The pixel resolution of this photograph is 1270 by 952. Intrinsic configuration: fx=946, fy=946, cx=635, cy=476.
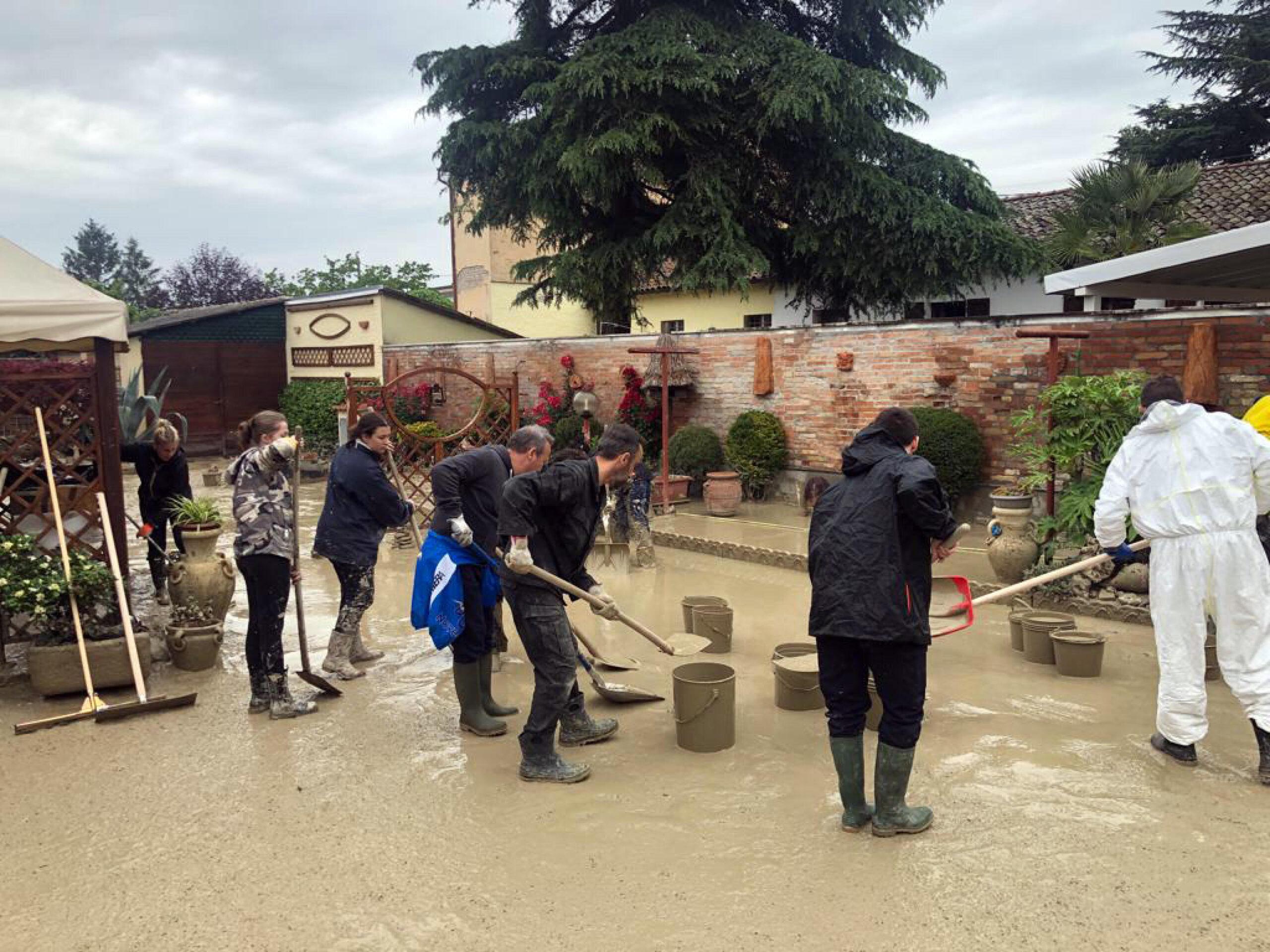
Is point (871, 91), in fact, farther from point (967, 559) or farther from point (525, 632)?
point (525, 632)

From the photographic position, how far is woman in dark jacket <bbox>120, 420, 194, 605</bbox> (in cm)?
777

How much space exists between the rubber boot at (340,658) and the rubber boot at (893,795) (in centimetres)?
360

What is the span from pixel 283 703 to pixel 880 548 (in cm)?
361

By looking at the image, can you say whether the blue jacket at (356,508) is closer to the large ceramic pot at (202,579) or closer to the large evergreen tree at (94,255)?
the large ceramic pot at (202,579)

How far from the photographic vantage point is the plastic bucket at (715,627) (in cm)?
656

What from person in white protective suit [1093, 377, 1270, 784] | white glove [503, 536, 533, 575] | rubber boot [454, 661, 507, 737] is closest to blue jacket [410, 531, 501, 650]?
rubber boot [454, 661, 507, 737]

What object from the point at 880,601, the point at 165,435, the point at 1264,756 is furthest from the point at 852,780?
the point at 165,435

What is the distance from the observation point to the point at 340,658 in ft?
20.2

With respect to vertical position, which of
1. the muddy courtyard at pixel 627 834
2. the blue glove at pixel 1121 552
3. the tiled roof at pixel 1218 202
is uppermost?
the tiled roof at pixel 1218 202

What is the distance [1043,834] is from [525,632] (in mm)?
2371

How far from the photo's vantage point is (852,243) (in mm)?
16859

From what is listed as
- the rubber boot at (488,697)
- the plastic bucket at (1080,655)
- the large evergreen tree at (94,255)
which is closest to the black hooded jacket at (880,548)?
the rubber boot at (488,697)

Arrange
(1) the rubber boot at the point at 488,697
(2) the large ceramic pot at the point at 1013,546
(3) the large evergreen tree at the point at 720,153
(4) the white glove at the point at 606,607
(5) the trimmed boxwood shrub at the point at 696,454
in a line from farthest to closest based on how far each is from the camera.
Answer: (3) the large evergreen tree at the point at 720,153
(5) the trimmed boxwood shrub at the point at 696,454
(2) the large ceramic pot at the point at 1013,546
(1) the rubber boot at the point at 488,697
(4) the white glove at the point at 606,607

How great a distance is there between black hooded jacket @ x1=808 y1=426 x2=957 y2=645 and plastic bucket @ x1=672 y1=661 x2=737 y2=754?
107 cm
